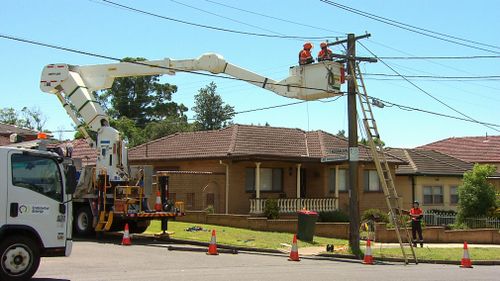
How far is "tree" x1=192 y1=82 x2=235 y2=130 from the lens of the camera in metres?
79.3

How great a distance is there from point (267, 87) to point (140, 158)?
50.0ft

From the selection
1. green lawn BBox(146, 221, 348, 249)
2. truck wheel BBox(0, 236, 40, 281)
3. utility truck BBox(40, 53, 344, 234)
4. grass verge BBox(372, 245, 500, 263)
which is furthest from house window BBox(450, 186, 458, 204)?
truck wheel BBox(0, 236, 40, 281)

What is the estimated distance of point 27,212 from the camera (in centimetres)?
1054

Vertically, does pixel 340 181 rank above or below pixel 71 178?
above

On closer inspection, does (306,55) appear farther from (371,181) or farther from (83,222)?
(371,181)

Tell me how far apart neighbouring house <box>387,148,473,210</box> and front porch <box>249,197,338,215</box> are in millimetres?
9011

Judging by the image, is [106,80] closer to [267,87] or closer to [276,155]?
[267,87]

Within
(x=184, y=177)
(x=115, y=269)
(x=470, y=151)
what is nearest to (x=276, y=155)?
(x=184, y=177)

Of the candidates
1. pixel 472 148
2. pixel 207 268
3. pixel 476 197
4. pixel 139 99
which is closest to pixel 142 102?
pixel 139 99

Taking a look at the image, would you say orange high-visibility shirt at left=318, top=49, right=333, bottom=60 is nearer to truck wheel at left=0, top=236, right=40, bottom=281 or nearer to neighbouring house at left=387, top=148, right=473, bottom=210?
truck wheel at left=0, top=236, right=40, bottom=281

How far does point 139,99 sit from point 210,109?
38.3 ft

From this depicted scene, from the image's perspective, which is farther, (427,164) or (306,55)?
(427,164)

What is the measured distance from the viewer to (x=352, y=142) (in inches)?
750

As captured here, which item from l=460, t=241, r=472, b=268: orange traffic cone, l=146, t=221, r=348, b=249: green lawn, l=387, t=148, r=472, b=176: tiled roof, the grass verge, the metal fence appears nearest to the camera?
l=460, t=241, r=472, b=268: orange traffic cone
